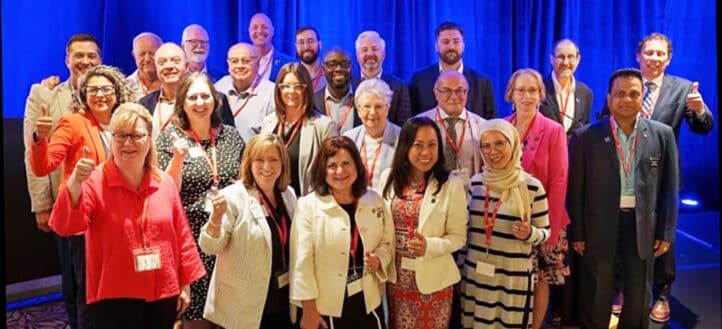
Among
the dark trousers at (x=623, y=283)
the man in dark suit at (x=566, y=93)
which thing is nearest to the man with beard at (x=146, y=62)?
the man in dark suit at (x=566, y=93)

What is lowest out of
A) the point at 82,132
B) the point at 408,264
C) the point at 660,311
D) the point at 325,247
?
the point at 660,311

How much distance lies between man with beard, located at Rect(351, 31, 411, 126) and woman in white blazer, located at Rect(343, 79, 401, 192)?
623mm

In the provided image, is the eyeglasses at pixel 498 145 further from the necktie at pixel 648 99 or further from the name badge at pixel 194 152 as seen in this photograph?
the name badge at pixel 194 152

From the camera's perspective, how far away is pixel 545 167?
378 cm

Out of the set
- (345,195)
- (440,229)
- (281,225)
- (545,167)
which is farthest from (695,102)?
(281,225)

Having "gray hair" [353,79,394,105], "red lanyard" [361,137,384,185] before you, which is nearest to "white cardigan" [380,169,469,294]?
"red lanyard" [361,137,384,185]

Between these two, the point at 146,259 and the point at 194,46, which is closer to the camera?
the point at 146,259

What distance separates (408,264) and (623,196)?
1.28 metres

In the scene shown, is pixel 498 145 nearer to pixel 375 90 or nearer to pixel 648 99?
pixel 375 90

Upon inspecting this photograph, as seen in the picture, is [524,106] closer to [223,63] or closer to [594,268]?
[594,268]

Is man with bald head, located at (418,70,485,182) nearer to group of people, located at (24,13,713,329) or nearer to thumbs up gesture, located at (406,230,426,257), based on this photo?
group of people, located at (24,13,713,329)

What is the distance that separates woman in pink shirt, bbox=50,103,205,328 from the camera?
265 centimetres

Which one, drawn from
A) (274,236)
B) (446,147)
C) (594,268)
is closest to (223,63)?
(446,147)

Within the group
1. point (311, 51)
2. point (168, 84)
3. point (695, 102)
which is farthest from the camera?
point (311, 51)
